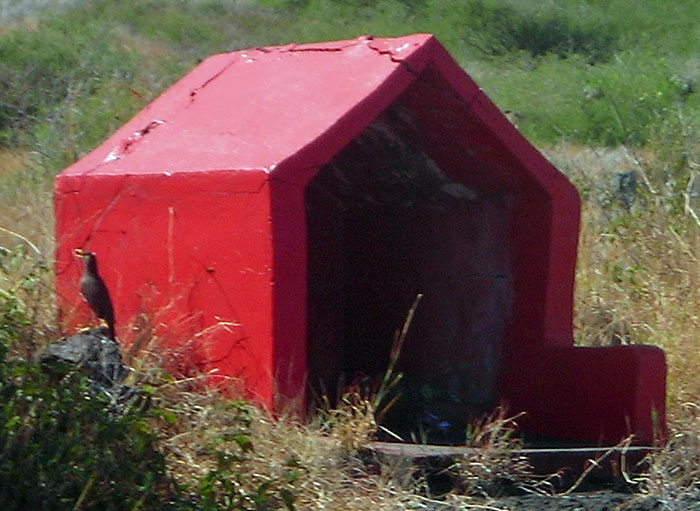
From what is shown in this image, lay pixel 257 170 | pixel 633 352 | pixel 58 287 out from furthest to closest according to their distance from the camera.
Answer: pixel 58 287 < pixel 633 352 < pixel 257 170

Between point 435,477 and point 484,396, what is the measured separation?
101 cm

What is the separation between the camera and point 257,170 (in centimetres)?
434

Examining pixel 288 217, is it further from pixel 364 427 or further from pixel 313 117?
pixel 364 427

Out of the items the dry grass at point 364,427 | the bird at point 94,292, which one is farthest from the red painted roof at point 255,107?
the dry grass at point 364,427

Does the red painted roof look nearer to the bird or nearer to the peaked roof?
the peaked roof

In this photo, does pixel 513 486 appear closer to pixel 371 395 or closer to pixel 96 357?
pixel 371 395

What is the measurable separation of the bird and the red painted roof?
392 millimetres

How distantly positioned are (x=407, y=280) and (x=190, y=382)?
157 cm

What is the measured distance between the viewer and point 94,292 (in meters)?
4.88

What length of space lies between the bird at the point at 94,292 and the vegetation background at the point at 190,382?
0.19 m

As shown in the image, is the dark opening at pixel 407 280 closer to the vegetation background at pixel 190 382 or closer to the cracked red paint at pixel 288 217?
the cracked red paint at pixel 288 217

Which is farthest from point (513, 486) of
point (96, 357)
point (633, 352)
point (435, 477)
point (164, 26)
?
point (164, 26)

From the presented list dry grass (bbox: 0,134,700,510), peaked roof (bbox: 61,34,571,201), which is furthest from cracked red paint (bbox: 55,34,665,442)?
dry grass (bbox: 0,134,700,510)

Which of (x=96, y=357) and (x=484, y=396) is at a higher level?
(x=96, y=357)
